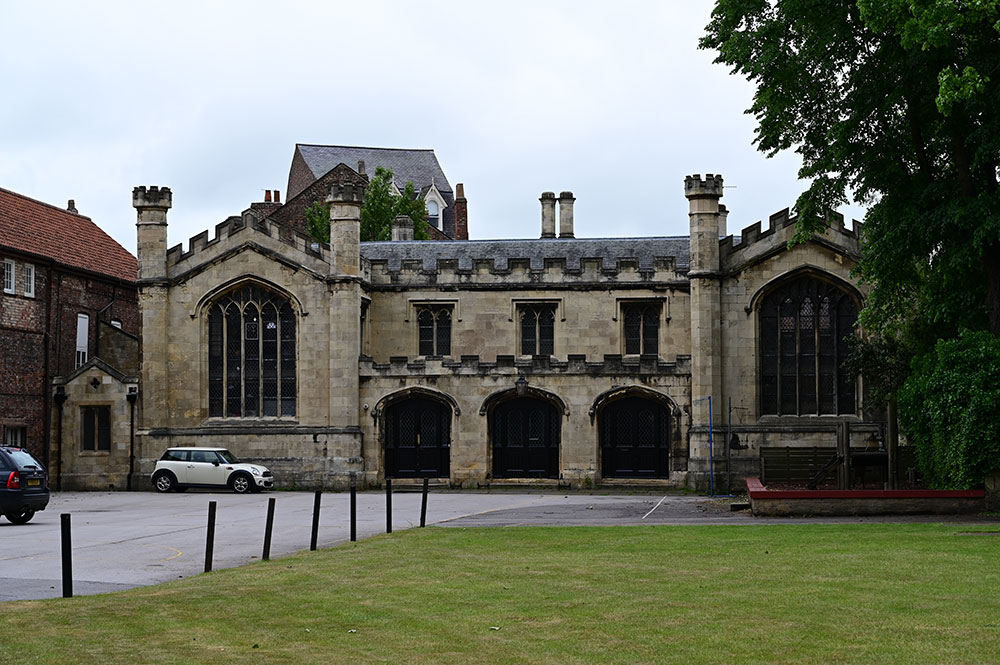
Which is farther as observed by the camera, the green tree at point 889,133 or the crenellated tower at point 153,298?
the crenellated tower at point 153,298

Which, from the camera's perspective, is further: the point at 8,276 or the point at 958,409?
the point at 8,276

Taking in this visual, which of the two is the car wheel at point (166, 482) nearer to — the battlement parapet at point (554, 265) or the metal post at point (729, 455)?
the battlement parapet at point (554, 265)

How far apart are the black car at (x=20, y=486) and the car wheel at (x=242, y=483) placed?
39.8ft

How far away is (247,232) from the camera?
40625mm

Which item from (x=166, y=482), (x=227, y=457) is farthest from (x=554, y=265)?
(x=166, y=482)

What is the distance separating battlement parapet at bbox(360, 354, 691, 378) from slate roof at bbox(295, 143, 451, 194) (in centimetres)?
3393

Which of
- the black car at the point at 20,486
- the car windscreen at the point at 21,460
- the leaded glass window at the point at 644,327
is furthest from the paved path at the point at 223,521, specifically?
the leaded glass window at the point at 644,327

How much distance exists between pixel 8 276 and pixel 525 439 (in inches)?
677

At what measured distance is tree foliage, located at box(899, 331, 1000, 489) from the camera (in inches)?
979

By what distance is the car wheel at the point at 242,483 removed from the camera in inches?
1463

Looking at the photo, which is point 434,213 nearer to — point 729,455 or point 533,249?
point 533,249

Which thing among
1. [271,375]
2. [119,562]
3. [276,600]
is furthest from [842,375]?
[276,600]

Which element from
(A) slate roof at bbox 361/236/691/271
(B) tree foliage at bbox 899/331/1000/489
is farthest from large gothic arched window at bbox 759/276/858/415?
(B) tree foliage at bbox 899/331/1000/489

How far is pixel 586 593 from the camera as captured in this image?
41.0 ft
